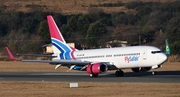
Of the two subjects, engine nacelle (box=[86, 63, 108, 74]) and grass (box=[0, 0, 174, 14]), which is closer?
engine nacelle (box=[86, 63, 108, 74])

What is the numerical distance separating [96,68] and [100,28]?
61039 millimetres

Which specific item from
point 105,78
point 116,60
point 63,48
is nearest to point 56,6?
point 63,48

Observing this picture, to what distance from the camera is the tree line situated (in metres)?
100

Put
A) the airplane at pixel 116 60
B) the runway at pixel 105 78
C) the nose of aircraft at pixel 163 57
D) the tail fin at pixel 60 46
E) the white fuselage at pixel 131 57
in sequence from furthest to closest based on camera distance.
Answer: the tail fin at pixel 60 46, the airplane at pixel 116 60, the white fuselage at pixel 131 57, the nose of aircraft at pixel 163 57, the runway at pixel 105 78

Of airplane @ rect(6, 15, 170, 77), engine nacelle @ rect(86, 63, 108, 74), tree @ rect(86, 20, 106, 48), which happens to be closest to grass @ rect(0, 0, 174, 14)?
tree @ rect(86, 20, 106, 48)

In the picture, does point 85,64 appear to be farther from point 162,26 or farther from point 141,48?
point 162,26

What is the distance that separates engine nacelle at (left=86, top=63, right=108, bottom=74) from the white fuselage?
3.38ft

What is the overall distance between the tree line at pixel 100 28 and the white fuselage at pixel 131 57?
35.4 m

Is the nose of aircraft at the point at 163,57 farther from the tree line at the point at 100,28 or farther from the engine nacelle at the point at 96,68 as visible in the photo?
the tree line at the point at 100,28

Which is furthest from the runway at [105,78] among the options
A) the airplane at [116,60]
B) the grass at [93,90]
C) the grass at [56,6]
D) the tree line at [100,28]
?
the grass at [56,6]

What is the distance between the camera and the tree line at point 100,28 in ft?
330

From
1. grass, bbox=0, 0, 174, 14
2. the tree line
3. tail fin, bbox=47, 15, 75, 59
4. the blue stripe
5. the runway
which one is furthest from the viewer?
grass, bbox=0, 0, 174, 14

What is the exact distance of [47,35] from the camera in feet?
361

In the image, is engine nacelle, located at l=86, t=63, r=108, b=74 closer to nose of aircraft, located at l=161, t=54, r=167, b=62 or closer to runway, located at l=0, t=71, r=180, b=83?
runway, located at l=0, t=71, r=180, b=83
